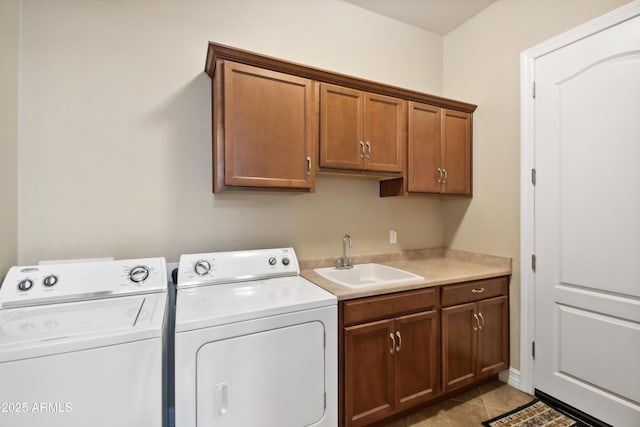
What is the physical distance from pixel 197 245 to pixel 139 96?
0.97m

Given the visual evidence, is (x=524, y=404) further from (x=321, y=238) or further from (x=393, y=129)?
(x=393, y=129)

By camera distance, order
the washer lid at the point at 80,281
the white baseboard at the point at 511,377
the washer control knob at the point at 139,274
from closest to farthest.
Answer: the washer lid at the point at 80,281
the washer control knob at the point at 139,274
the white baseboard at the point at 511,377

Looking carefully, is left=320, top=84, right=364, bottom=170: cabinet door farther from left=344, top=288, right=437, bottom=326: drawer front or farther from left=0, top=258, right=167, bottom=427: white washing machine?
left=0, top=258, right=167, bottom=427: white washing machine

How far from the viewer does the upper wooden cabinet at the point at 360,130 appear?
76.3 inches

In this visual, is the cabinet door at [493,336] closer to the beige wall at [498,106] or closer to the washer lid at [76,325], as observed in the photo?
Answer: the beige wall at [498,106]

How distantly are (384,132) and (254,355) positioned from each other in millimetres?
1652

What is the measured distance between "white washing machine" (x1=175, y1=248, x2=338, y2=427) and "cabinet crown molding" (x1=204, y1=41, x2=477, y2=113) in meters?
1.20

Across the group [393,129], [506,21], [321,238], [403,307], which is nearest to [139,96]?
[321,238]

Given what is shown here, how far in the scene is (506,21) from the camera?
228cm

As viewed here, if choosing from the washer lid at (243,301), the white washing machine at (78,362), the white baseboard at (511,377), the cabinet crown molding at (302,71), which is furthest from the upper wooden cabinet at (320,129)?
the white baseboard at (511,377)

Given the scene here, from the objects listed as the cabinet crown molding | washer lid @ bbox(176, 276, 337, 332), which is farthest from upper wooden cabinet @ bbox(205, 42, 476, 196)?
washer lid @ bbox(176, 276, 337, 332)

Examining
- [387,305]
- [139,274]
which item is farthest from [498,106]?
[139,274]

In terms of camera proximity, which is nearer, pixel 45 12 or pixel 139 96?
pixel 45 12

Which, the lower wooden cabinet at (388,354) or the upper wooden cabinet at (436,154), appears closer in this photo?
the lower wooden cabinet at (388,354)
